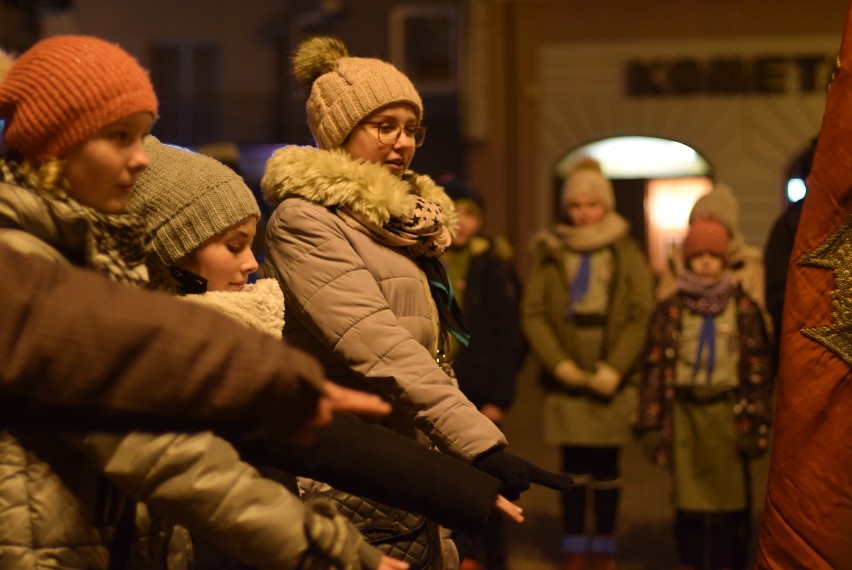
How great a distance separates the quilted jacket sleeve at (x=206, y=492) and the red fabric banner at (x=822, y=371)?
1.66 meters

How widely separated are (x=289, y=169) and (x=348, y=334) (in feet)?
1.68

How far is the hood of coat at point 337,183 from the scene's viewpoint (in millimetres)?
3203

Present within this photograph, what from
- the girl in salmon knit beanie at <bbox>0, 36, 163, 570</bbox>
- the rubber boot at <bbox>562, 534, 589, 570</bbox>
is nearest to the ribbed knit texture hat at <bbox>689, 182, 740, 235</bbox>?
the rubber boot at <bbox>562, 534, 589, 570</bbox>

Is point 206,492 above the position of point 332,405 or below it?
below

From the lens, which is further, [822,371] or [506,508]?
[822,371]

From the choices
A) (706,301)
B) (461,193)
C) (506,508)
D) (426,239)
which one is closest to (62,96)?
(506,508)

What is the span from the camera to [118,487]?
2223mm

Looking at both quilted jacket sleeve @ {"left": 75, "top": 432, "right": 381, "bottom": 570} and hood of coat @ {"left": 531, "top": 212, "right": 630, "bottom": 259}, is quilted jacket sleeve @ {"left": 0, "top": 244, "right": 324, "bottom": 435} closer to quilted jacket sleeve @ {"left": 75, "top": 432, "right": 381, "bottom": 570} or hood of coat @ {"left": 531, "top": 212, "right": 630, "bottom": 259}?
quilted jacket sleeve @ {"left": 75, "top": 432, "right": 381, "bottom": 570}

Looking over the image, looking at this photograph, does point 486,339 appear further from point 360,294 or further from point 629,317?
point 360,294

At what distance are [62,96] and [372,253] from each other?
1.14 metres

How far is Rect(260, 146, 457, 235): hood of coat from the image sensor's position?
320 cm

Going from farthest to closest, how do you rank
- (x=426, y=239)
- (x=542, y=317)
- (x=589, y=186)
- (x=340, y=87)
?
(x=589, y=186)
(x=542, y=317)
(x=340, y=87)
(x=426, y=239)

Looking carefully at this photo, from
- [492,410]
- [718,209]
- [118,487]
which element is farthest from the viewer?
[718,209]

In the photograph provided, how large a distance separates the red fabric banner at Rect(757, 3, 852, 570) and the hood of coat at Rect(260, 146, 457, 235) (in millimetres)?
1065
